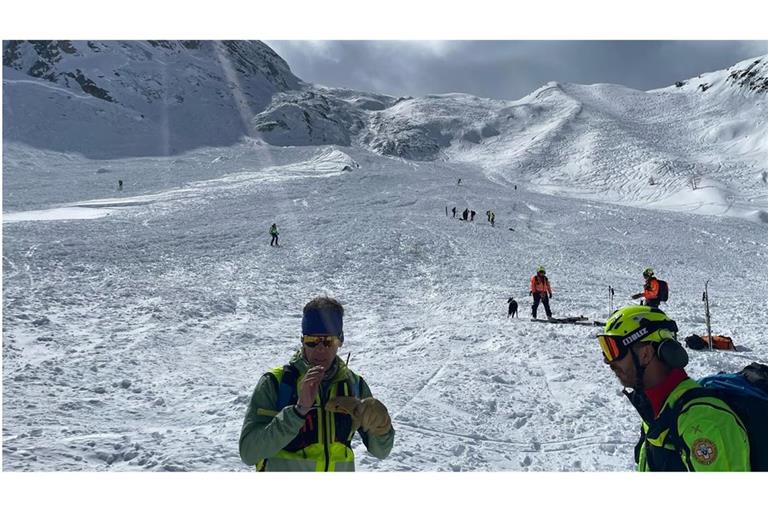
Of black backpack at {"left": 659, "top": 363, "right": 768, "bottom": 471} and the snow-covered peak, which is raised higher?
the snow-covered peak

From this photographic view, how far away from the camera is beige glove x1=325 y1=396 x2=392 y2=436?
2.91 m

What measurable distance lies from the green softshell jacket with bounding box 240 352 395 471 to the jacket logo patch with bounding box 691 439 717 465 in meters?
1.61

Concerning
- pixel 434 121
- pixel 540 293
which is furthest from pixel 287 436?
pixel 434 121

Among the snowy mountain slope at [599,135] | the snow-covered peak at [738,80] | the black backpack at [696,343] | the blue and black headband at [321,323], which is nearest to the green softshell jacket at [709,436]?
the blue and black headband at [321,323]

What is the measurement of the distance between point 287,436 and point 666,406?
2.14 meters

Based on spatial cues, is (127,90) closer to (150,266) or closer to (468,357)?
(150,266)

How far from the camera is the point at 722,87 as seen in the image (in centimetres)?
13262

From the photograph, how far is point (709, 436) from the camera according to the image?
263cm

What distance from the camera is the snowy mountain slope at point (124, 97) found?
266ft

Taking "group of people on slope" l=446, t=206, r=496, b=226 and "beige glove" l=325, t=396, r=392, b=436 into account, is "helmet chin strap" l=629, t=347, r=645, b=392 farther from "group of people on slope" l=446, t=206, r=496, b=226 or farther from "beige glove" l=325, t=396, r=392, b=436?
"group of people on slope" l=446, t=206, r=496, b=226

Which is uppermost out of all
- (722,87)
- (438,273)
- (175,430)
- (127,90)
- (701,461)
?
(722,87)

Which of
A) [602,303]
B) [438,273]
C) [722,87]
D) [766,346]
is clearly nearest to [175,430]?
[766,346]

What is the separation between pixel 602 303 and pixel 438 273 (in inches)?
275

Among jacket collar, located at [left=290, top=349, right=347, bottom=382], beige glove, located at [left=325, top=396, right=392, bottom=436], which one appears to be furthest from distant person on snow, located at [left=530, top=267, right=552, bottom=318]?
beige glove, located at [left=325, top=396, right=392, bottom=436]
